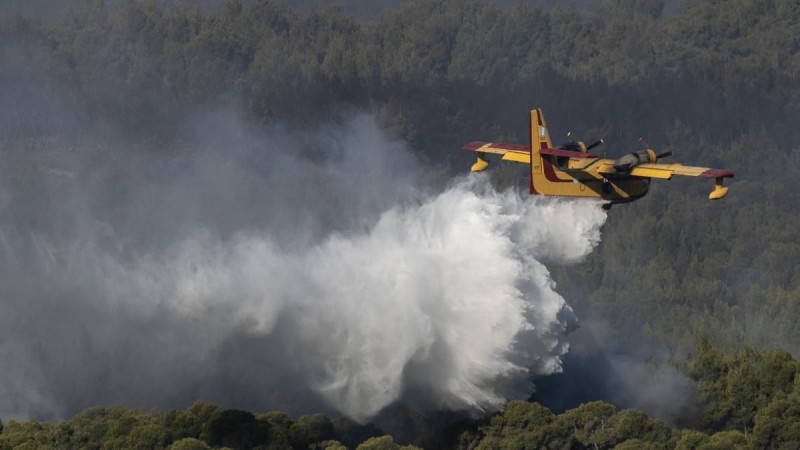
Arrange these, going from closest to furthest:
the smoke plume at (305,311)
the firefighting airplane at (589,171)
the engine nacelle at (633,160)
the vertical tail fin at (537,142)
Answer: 1. the engine nacelle at (633,160)
2. the firefighting airplane at (589,171)
3. the vertical tail fin at (537,142)
4. the smoke plume at (305,311)

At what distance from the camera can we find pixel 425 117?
602 ft

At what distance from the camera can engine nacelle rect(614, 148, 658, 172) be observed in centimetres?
7138

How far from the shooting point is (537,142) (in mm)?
74188

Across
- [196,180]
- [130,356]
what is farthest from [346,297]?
[196,180]

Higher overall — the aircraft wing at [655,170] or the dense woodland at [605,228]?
the aircraft wing at [655,170]

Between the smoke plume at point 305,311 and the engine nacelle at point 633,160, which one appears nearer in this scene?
the engine nacelle at point 633,160

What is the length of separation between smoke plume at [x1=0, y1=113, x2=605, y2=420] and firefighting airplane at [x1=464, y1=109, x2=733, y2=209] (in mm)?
2148

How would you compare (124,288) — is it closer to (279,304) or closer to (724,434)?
(279,304)

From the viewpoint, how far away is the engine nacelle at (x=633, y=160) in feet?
234

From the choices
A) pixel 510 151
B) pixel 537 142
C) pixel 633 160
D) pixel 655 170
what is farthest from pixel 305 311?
pixel 655 170

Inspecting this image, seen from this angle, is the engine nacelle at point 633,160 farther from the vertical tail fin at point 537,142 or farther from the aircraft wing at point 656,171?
the vertical tail fin at point 537,142

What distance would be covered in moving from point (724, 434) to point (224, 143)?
95228 millimetres

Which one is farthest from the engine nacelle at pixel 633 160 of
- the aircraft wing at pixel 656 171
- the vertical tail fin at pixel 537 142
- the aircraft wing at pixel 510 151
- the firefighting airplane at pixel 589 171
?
the aircraft wing at pixel 510 151

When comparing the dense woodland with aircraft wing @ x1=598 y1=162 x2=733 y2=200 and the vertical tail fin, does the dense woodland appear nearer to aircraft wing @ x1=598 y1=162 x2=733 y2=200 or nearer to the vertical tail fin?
the vertical tail fin
